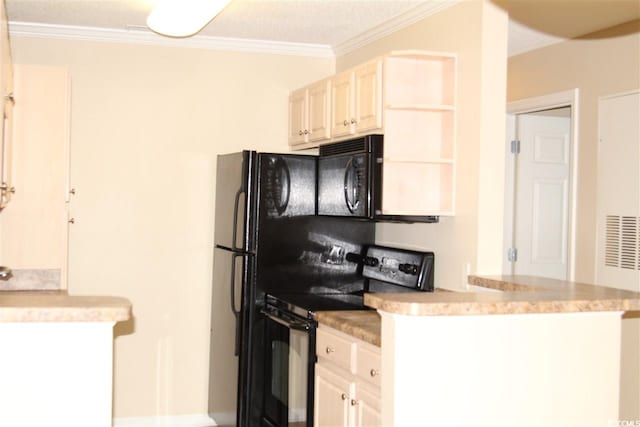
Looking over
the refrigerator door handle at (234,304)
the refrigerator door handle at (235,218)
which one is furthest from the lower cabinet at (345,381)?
the refrigerator door handle at (235,218)

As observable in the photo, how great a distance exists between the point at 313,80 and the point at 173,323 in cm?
180

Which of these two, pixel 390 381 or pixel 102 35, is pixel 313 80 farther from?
pixel 390 381

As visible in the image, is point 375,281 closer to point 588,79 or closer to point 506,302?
point 588,79

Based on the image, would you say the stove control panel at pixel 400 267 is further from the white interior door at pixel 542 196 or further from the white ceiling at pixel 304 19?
the white interior door at pixel 542 196

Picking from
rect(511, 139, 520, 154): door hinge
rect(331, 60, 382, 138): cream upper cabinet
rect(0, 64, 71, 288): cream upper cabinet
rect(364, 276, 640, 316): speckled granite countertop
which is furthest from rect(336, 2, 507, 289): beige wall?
rect(0, 64, 71, 288): cream upper cabinet

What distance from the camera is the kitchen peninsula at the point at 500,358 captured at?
8.16 ft

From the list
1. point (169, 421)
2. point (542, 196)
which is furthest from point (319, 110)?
point (169, 421)

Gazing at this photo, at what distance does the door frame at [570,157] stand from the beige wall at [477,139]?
1320mm

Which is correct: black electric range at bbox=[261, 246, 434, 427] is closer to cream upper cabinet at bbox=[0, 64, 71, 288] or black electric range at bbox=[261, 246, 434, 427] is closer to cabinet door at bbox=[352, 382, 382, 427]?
cabinet door at bbox=[352, 382, 382, 427]

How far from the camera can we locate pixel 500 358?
2574mm

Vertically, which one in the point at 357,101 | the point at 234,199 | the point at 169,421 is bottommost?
the point at 169,421

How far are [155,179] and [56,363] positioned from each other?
9.02 feet

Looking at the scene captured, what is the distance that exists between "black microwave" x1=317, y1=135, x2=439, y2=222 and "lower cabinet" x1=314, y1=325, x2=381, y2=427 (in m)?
0.67

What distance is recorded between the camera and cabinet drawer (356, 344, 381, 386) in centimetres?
301
